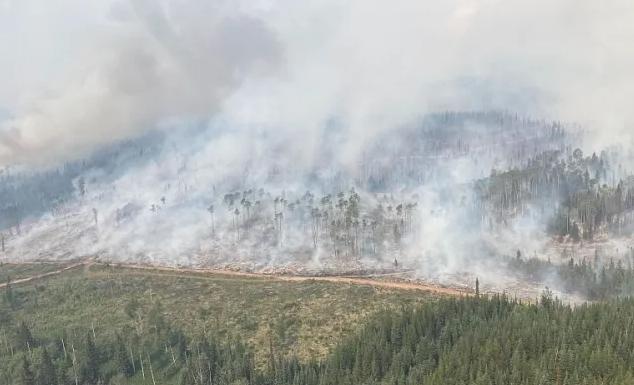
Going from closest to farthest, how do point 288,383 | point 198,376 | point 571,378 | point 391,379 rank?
point 571,378 → point 391,379 → point 288,383 → point 198,376

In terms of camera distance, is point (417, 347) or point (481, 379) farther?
point (417, 347)

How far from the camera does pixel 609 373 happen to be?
150 m

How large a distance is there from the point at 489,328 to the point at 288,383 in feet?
224

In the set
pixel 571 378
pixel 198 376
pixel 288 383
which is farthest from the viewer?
pixel 198 376

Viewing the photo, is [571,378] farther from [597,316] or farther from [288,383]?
[288,383]

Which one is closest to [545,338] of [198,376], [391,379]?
[391,379]

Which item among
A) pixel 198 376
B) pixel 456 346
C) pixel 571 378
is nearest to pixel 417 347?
pixel 456 346

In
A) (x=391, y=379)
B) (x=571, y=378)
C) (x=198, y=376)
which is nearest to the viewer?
(x=571, y=378)

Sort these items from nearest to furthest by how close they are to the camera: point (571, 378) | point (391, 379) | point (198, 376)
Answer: point (571, 378) < point (391, 379) < point (198, 376)

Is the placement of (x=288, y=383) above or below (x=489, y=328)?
below

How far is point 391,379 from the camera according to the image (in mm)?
171250

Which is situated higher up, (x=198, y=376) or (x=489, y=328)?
(x=489, y=328)

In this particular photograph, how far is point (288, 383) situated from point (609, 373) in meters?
93.1

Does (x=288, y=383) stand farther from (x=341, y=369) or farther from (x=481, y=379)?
(x=481, y=379)
